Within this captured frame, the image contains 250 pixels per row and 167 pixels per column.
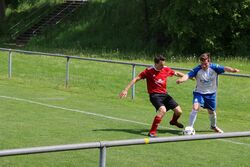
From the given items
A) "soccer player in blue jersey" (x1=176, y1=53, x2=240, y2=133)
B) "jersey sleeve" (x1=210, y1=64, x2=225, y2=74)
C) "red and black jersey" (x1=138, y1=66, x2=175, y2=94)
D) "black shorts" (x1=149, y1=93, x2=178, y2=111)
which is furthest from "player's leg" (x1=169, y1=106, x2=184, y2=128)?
"jersey sleeve" (x1=210, y1=64, x2=225, y2=74)

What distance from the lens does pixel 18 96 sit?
19500 mm

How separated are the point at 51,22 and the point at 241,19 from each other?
60.7 feet

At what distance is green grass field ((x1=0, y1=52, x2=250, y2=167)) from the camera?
1047 cm

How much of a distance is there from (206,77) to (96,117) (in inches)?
137

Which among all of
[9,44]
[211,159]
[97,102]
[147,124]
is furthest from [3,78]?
[9,44]

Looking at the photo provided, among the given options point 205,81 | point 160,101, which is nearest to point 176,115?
point 160,101

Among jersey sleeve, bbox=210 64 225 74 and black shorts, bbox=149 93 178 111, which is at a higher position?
jersey sleeve, bbox=210 64 225 74

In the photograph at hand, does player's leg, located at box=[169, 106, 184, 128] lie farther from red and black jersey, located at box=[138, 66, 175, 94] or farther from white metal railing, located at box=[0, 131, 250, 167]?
white metal railing, located at box=[0, 131, 250, 167]

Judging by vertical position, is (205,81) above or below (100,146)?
above

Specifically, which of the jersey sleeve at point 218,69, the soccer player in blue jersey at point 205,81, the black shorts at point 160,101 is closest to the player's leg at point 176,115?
the black shorts at point 160,101

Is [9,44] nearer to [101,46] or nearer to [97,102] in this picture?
[101,46]

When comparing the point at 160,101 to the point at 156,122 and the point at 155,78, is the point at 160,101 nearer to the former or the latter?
the point at 155,78

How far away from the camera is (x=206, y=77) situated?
13.4 metres

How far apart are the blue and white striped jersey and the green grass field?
1.04 m
